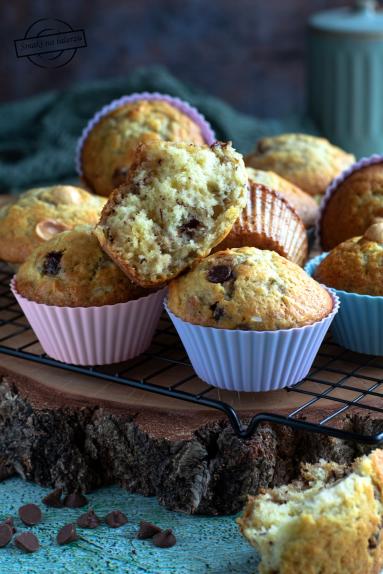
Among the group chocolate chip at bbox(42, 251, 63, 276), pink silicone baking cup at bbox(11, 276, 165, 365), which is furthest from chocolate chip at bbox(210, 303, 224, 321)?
chocolate chip at bbox(42, 251, 63, 276)

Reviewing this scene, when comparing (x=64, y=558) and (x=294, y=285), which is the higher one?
(x=294, y=285)

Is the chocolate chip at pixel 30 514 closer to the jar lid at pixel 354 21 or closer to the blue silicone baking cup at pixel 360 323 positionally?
the blue silicone baking cup at pixel 360 323

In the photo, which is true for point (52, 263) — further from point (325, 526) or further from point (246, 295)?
point (325, 526)

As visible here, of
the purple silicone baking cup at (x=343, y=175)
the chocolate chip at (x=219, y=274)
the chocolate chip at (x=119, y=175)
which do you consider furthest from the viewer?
the chocolate chip at (x=119, y=175)

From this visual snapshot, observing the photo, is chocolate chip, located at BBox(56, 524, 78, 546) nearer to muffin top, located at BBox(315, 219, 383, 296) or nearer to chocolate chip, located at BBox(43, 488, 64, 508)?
chocolate chip, located at BBox(43, 488, 64, 508)

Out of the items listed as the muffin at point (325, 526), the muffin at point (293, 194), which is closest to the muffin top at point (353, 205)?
the muffin at point (293, 194)

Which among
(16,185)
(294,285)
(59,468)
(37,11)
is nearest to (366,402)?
(294,285)

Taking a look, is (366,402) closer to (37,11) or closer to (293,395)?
(293,395)
